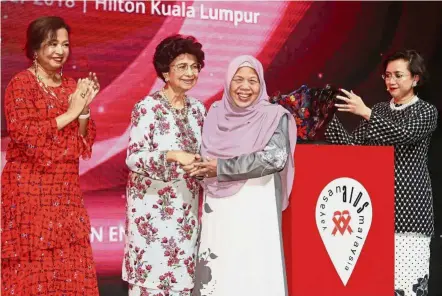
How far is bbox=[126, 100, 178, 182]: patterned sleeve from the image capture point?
7.61 feet

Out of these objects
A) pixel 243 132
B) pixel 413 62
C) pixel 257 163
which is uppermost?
pixel 413 62

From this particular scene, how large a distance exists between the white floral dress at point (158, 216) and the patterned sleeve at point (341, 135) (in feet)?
2.35

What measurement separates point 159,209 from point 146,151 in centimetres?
24

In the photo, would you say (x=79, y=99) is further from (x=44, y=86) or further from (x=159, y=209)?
(x=159, y=209)

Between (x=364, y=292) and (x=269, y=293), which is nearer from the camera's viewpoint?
(x=269, y=293)

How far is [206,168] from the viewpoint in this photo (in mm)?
2262

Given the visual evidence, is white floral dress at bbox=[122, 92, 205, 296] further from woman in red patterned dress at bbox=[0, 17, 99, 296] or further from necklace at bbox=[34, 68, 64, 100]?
necklace at bbox=[34, 68, 64, 100]

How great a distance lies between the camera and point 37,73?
239 centimetres

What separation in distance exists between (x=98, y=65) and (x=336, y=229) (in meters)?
1.73

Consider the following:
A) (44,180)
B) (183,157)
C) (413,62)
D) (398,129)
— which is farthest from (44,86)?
(413,62)

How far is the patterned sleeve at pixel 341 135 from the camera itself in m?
2.72

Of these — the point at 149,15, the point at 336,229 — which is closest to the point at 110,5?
the point at 149,15

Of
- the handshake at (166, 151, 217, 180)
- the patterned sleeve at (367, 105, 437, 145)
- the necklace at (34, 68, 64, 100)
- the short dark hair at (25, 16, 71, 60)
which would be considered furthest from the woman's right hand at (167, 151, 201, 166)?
the patterned sleeve at (367, 105, 437, 145)

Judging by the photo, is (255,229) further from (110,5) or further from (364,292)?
(110,5)
